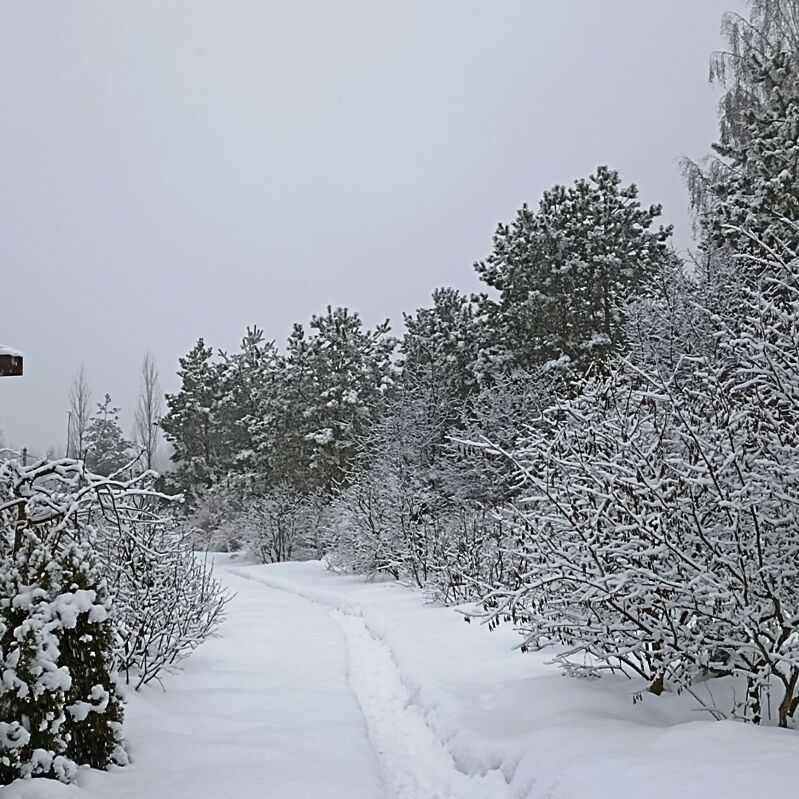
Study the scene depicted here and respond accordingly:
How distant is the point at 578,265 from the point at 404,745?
21.5 meters

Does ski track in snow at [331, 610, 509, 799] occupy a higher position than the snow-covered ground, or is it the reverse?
the snow-covered ground

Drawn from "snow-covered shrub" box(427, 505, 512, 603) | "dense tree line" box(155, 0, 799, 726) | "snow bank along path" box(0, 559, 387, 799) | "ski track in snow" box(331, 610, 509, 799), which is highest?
"dense tree line" box(155, 0, 799, 726)

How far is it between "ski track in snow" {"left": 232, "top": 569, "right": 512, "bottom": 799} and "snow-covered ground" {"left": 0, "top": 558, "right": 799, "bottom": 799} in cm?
2

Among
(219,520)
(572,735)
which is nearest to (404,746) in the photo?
(572,735)

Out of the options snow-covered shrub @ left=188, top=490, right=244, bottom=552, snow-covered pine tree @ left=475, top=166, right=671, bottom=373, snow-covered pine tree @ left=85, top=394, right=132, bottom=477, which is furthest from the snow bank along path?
snow-covered pine tree @ left=85, top=394, right=132, bottom=477

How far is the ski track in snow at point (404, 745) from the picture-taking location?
223 inches

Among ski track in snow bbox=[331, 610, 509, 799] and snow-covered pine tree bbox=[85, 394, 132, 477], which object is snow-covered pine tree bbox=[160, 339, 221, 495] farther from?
ski track in snow bbox=[331, 610, 509, 799]

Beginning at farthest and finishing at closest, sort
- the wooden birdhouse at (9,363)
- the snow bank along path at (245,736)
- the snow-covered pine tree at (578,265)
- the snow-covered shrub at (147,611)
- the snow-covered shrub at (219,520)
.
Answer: the snow-covered shrub at (219,520) → the snow-covered pine tree at (578,265) → the snow-covered shrub at (147,611) → the wooden birdhouse at (9,363) → the snow bank along path at (245,736)

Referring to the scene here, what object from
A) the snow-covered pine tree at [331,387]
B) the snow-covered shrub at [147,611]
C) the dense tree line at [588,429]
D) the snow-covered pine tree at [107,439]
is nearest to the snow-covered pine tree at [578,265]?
the dense tree line at [588,429]

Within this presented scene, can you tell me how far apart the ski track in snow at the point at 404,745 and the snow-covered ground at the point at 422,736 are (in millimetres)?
17

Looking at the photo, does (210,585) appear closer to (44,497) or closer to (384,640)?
(384,640)

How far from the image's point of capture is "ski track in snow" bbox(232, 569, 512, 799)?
5668 millimetres

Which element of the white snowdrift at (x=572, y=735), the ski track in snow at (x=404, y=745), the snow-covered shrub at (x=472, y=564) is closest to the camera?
the white snowdrift at (x=572, y=735)

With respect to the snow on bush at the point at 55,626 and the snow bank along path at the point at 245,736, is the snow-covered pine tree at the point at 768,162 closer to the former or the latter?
the snow bank along path at the point at 245,736
